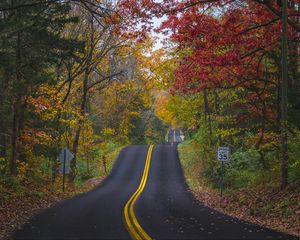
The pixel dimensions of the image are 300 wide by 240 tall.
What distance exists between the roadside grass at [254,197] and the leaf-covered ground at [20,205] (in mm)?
7745

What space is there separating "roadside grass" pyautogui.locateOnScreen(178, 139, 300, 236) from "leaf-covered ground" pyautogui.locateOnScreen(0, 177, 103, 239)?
7.74 metres

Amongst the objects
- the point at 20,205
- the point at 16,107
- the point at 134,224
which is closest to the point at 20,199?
the point at 20,205

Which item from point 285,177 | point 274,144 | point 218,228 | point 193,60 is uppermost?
point 193,60

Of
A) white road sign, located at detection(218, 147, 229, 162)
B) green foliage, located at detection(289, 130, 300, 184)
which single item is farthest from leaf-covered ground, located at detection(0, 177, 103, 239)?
green foliage, located at detection(289, 130, 300, 184)

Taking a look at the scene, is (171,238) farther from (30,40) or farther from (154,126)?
(154,126)

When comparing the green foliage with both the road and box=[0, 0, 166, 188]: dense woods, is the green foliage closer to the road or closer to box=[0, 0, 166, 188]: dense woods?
the road

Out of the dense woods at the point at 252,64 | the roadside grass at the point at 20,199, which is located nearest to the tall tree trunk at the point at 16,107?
the roadside grass at the point at 20,199

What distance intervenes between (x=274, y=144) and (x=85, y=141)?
64.7ft

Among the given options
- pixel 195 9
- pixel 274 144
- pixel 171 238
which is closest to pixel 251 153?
pixel 274 144

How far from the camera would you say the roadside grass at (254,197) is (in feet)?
42.4

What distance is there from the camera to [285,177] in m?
15.1

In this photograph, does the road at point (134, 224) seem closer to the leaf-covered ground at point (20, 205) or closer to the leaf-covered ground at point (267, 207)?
the leaf-covered ground at point (20, 205)

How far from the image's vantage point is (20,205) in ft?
55.3

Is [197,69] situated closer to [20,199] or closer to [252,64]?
[252,64]
